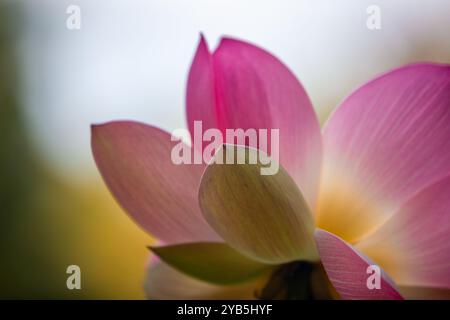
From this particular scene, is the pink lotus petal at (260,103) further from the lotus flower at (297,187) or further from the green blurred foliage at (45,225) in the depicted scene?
the green blurred foliage at (45,225)

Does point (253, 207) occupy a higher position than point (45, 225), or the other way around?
point (253, 207)

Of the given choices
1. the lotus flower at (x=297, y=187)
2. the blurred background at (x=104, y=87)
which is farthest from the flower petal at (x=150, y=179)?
the blurred background at (x=104, y=87)


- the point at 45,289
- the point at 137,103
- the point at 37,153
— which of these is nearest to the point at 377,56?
the point at 137,103

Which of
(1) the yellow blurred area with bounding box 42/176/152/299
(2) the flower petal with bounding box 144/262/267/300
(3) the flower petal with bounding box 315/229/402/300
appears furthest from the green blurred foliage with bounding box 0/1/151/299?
(3) the flower petal with bounding box 315/229/402/300

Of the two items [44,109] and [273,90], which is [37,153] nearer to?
[44,109]

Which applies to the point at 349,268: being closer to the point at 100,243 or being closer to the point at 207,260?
the point at 207,260

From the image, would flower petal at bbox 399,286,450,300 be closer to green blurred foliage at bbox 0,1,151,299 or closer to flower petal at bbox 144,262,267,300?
flower petal at bbox 144,262,267,300

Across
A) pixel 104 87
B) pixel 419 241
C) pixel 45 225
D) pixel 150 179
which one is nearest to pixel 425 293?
pixel 419 241
